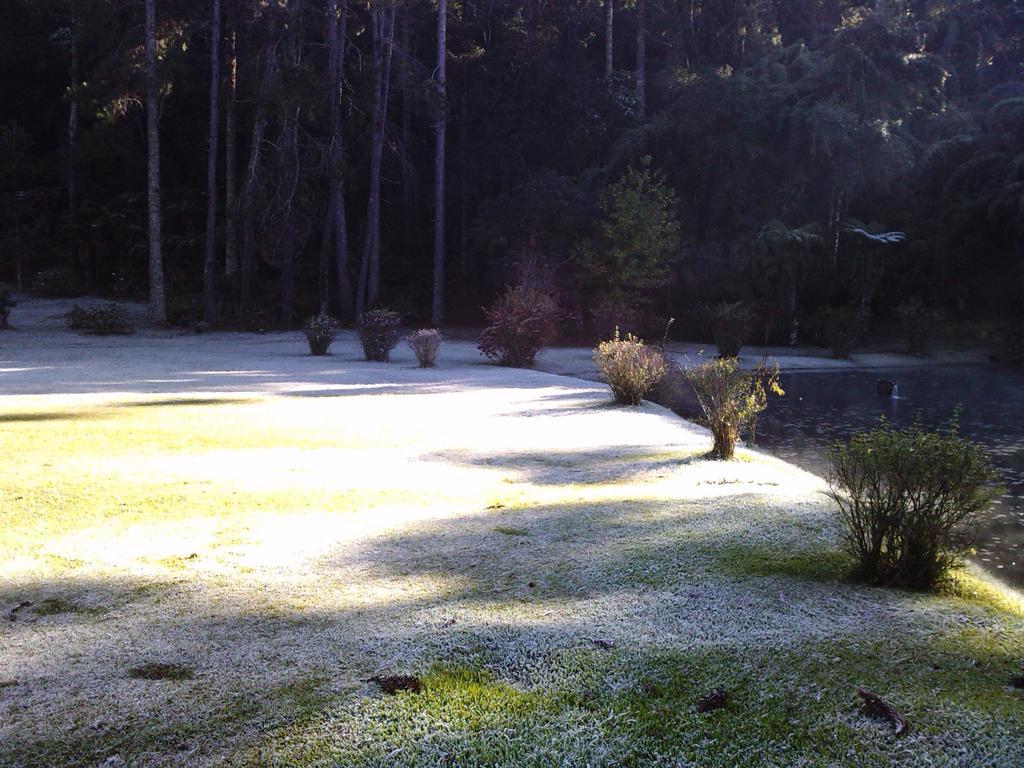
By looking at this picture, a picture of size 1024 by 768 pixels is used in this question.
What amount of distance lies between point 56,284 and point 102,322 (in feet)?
24.7

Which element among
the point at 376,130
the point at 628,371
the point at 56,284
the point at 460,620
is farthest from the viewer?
the point at 56,284

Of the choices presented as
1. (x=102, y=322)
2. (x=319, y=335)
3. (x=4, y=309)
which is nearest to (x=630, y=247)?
(x=319, y=335)

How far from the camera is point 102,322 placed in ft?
71.2

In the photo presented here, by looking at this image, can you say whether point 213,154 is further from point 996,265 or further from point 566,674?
point 566,674

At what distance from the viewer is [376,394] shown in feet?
39.5

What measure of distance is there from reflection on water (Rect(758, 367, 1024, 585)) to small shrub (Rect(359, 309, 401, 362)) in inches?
300

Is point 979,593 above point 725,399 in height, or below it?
below

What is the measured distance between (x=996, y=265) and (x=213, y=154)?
23.6 metres

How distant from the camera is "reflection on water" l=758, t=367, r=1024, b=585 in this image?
617cm

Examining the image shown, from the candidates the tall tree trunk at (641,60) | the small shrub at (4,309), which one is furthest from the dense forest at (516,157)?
the small shrub at (4,309)

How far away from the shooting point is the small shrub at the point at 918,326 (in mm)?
22578

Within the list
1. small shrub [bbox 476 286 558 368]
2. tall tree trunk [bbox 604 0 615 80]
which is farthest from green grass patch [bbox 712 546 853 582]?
tall tree trunk [bbox 604 0 615 80]

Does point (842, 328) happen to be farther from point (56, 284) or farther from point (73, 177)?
point (73, 177)

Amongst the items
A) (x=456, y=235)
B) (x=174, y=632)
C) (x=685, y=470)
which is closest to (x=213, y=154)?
(x=456, y=235)
